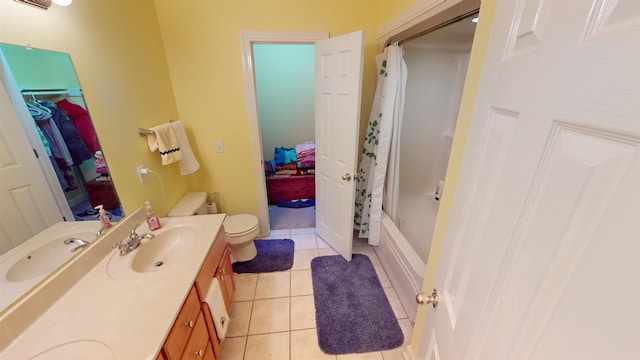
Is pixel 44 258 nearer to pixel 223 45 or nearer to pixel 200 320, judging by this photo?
pixel 200 320

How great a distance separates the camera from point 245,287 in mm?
2039

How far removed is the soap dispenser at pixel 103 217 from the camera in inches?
48.6

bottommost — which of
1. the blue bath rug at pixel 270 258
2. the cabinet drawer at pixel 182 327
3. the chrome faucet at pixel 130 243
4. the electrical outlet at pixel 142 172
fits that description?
the blue bath rug at pixel 270 258

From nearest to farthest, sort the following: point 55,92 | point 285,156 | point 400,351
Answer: point 55,92 → point 400,351 → point 285,156

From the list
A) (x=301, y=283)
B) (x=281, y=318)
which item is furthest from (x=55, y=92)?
(x=301, y=283)

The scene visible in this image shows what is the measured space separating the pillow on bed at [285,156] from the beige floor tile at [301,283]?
67.1 inches

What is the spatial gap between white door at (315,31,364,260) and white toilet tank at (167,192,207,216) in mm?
1144

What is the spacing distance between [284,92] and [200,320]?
3267mm

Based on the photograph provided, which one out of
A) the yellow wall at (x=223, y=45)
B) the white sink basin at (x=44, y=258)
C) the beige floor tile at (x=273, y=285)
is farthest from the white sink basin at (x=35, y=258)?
the yellow wall at (x=223, y=45)

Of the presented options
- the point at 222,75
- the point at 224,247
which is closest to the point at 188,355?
the point at 224,247

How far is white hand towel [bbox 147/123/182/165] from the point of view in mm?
1725

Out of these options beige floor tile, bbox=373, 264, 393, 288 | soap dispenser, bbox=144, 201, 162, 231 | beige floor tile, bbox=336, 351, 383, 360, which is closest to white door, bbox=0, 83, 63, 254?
soap dispenser, bbox=144, 201, 162, 231

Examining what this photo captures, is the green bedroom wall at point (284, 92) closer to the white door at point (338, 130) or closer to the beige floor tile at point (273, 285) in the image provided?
the white door at point (338, 130)

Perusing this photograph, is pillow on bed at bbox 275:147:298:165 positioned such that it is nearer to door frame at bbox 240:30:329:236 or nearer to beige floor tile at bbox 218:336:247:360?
door frame at bbox 240:30:329:236
